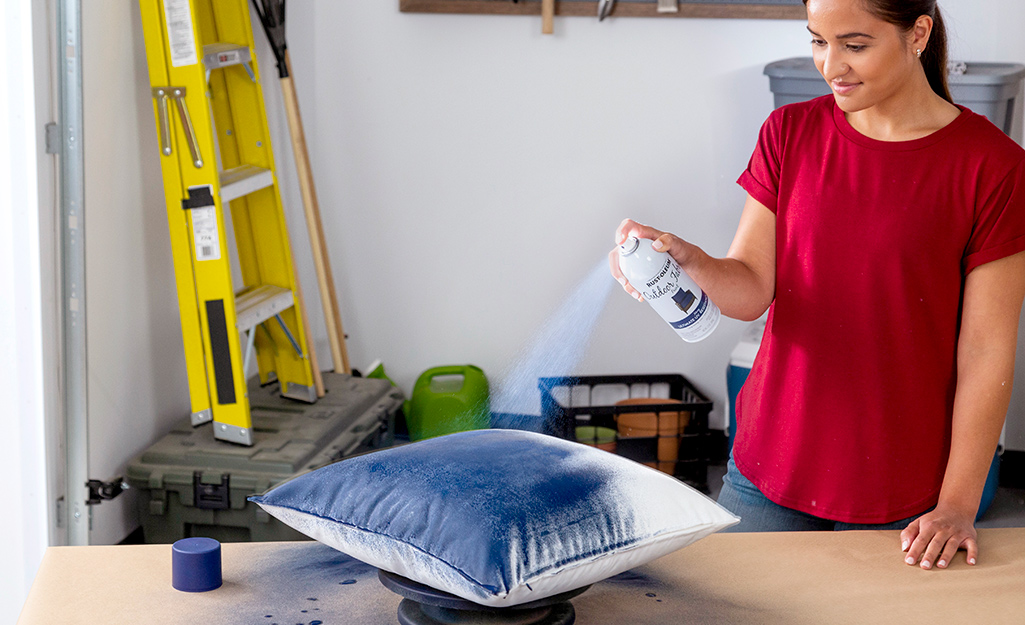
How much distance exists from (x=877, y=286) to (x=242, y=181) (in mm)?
1713

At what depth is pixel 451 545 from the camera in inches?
37.1

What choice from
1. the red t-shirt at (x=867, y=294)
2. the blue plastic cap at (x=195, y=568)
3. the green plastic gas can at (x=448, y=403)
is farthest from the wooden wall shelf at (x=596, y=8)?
the blue plastic cap at (x=195, y=568)

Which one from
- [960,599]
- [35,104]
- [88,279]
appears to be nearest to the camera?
[960,599]

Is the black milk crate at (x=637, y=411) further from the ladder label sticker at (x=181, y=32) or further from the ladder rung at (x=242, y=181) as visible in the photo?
the ladder label sticker at (x=181, y=32)

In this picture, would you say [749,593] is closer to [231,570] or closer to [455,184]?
[231,570]

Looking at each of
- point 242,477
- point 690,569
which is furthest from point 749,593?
point 242,477

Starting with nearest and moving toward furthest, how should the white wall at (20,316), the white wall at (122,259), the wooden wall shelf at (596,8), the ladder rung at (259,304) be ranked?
the white wall at (20,316) < the white wall at (122,259) < the ladder rung at (259,304) < the wooden wall shelf at (596,8)

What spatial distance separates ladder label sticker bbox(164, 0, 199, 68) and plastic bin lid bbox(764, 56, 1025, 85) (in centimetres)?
165

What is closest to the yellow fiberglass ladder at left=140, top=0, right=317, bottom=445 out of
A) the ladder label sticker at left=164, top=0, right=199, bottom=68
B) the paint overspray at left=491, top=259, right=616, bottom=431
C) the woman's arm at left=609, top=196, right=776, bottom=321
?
the ladder label sticker at left=164, top=0, right=199, bottom=68

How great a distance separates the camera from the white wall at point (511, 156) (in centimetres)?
305

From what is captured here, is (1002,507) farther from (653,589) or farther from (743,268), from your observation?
(653,589)

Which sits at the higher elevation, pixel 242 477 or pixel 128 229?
pixel 128 229

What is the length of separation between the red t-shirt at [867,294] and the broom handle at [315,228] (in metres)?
1.83

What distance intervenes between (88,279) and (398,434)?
1.27 metres
